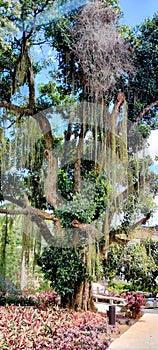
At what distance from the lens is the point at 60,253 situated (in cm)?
762

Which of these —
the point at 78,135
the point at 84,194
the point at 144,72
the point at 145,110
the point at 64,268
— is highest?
the point at 144,72

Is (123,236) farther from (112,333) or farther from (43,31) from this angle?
(43,31)

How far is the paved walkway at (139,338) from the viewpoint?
5562 millimetres

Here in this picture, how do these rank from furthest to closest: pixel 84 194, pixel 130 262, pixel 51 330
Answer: pixel 130 262 < pixel 84 194 < pixel 51 330

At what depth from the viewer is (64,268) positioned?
749 cm

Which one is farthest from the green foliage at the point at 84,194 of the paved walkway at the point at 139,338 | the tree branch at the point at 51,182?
the paved walkway at the point at 139,338

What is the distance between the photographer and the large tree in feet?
24.8

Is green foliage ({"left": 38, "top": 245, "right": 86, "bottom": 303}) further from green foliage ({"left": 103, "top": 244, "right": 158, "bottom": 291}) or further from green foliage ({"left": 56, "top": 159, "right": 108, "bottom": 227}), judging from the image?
green foliage ({"left": 103, "top": 244, "right": 158, "bottom": 291})

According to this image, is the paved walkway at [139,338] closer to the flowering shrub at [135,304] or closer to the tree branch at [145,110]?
the flowering shrub at [135,304]

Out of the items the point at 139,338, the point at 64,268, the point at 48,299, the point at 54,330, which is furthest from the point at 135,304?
the point at 54,330

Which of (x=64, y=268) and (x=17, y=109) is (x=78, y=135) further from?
(x=64, y=268)

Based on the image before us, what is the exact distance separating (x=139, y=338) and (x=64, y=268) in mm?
1897

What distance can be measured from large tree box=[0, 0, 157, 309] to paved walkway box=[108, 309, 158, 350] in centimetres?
124

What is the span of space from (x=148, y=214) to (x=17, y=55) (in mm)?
4301
